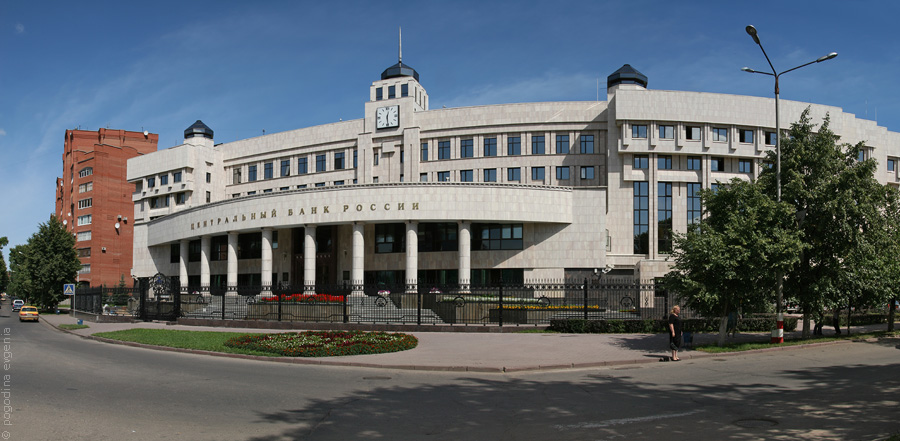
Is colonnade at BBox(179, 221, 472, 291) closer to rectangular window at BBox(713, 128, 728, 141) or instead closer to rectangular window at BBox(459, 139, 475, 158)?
rectangular window at BBox(459, 139, 475, 158)

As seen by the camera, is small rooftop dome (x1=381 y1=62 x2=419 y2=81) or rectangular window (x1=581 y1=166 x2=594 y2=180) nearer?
rectangular window (x1=581 y1=166 x2=594 y2=180)

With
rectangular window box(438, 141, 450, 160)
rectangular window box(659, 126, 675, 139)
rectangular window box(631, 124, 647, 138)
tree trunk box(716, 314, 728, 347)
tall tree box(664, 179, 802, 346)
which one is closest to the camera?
tall tree box(664, 179, 802, 346)

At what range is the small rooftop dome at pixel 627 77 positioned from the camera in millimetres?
59750

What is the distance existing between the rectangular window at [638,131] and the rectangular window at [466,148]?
14.8 m

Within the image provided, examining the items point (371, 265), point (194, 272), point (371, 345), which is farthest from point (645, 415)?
point (194, 272)

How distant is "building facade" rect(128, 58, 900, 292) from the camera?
49.2m

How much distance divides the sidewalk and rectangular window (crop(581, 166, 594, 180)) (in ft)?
104

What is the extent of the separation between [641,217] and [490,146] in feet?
50.3

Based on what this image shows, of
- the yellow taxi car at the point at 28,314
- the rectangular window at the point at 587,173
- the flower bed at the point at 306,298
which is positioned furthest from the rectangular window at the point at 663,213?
the yellow taxi car at the point at 28,314

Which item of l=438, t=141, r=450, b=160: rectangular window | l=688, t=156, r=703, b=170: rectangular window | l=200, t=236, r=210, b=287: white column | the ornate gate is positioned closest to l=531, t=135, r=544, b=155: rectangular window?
l=438, t=141, r=450, b=160: rectangular window

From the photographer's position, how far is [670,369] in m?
16.2

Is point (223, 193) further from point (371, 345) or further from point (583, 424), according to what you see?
point (583, 424)

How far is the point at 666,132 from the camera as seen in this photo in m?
52.9

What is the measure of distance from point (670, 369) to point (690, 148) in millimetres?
41148
